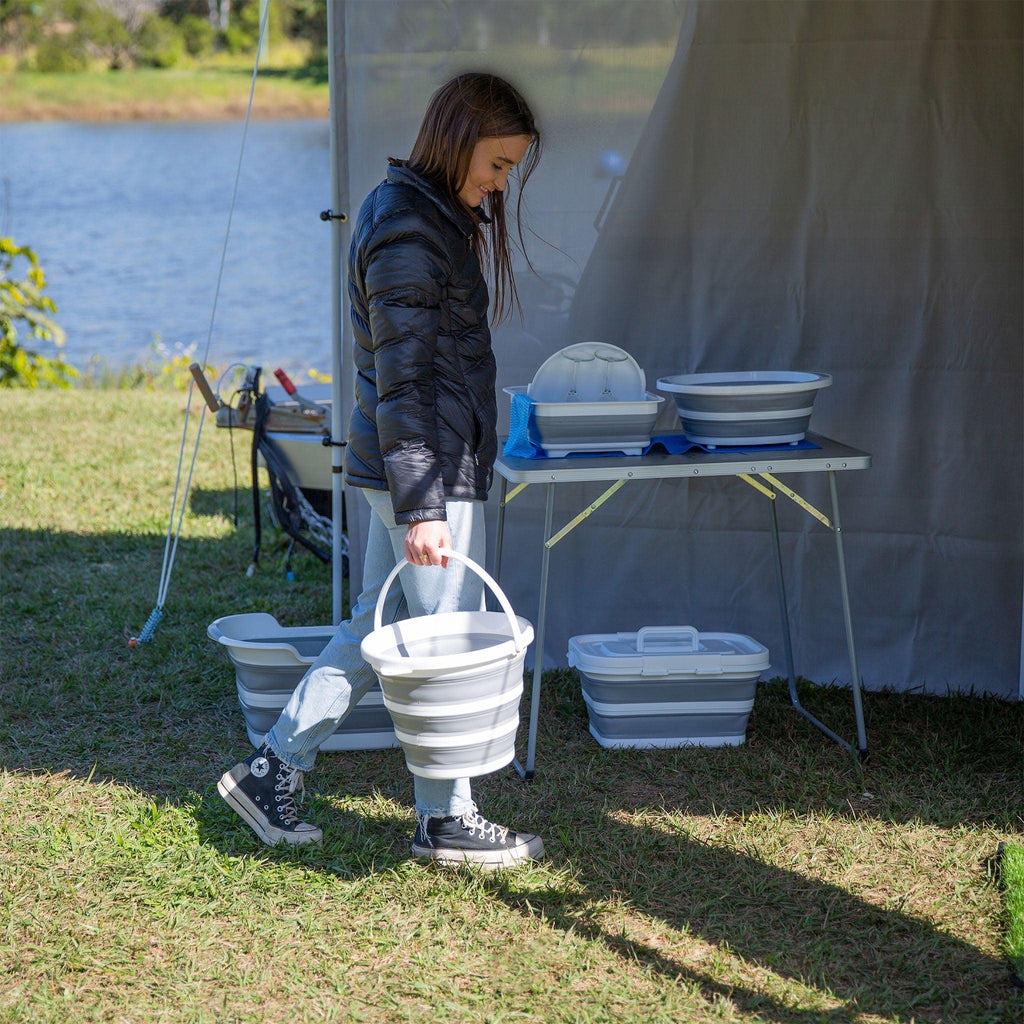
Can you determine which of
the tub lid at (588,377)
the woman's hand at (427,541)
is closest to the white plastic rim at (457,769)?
the woman's hand at (427,541)

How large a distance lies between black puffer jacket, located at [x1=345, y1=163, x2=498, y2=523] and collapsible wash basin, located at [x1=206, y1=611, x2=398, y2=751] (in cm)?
69

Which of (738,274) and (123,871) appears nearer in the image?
(123,871)

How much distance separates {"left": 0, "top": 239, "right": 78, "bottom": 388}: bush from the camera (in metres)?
6.62

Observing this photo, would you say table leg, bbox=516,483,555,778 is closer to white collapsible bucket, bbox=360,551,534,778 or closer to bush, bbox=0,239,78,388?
white collapsible bucket, bbox=360,551,534,778

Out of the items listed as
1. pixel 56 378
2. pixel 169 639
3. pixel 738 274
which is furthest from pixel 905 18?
pixel 56 378

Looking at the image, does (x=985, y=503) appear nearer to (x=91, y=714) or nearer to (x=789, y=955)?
(x=789, y=955)

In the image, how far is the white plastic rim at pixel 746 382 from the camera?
2.69m

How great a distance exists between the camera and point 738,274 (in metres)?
3.10

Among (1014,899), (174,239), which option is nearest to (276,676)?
(1014,899)

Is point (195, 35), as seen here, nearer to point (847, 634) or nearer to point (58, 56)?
Result: point (58, 56)

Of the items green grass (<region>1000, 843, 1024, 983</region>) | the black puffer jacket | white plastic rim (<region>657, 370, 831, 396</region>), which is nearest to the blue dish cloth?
white plastic rim (<region>657, 370, 831, 396</region>)

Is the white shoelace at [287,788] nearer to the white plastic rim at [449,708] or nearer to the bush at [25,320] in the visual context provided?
the white plastic rim at [449,708]

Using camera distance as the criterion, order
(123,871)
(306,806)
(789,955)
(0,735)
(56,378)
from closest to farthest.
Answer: (789,955) → (123,871) → (306,806) → (0,735) → (56,378)

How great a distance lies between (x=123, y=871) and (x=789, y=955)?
1246 millimetres
